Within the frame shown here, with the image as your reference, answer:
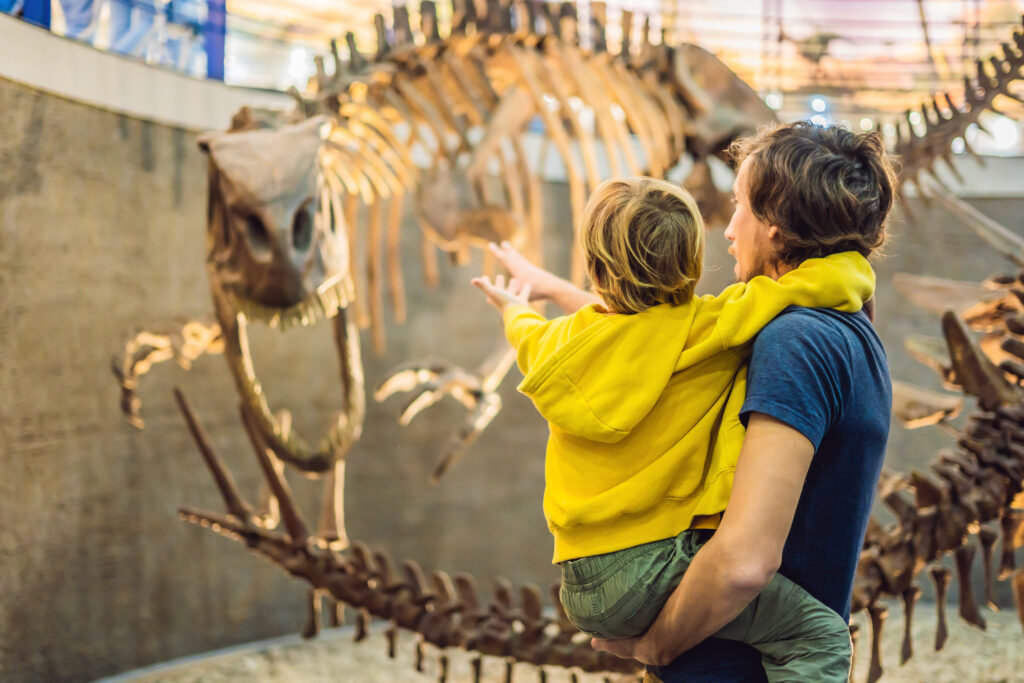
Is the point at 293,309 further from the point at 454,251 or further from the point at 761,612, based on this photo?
the point at 761,612

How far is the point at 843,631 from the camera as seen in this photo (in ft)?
3.83

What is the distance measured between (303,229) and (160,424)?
89.7 inches

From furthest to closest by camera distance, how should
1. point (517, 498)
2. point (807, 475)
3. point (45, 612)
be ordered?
point (517, 498) < point (45, 612) < point (807, 475)

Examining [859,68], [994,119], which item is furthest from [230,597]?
[994,119]

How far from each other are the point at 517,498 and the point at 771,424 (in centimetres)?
527

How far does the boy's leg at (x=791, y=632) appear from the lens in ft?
3.75

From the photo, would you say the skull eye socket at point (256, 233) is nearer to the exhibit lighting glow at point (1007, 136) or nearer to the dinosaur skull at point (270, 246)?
the dinosaur skull at point (270, 246)

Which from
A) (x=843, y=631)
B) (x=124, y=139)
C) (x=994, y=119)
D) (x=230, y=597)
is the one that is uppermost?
(x=994, y=119)

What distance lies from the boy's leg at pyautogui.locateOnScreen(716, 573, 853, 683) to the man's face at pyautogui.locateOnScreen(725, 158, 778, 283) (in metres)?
0.41

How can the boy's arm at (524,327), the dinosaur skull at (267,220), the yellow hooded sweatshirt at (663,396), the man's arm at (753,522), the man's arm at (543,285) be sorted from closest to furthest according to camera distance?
the man's arm at (753,522), the yellow hooded sweatshirt at (663,396), the boy's arm at (524,327), the man's arm at (543,285), the dinosaur skull at (267,220)

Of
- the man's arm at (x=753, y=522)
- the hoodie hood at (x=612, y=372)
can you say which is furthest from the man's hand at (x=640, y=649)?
the hoodie hood at (x=612, y=372)

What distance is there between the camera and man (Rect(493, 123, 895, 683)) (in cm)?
103

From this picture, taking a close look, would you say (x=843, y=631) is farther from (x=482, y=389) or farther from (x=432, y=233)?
(x=432, y=233)

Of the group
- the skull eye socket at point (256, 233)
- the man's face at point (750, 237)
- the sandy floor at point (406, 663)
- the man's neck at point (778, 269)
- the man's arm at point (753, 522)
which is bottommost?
the sandy floor at point (406, 663)
